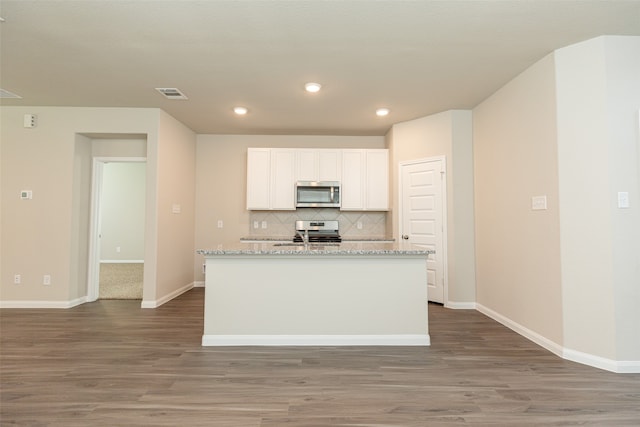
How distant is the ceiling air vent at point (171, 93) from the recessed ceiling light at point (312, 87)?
1508 mm

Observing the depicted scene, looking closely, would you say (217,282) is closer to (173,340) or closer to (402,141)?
(173,340)

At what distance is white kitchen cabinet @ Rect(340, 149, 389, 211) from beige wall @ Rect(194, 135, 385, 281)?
0.49m

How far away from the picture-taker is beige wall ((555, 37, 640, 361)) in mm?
2521

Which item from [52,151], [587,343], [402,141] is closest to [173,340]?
[52,151]

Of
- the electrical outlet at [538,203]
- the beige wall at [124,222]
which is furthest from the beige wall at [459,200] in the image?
the beige wall at [124,222]

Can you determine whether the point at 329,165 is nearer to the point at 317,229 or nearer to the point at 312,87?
the point at 317,229

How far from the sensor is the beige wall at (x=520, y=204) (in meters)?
2.90

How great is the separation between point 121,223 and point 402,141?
7.31m

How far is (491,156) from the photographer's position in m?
3.90

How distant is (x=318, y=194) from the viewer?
5281mm

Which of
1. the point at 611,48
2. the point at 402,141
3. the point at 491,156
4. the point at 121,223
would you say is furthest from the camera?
the point at 121,223

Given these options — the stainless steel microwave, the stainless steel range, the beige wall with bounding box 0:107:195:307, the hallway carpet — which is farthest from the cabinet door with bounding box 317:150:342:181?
the hallway carpet

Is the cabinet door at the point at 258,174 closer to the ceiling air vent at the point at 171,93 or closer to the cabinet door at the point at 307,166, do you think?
the cabinet door at the point at 307,166

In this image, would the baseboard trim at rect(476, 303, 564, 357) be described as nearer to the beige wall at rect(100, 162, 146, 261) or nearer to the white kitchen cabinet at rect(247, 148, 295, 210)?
the white kitchen cabinet at rect(247, 148, 295, 210)
